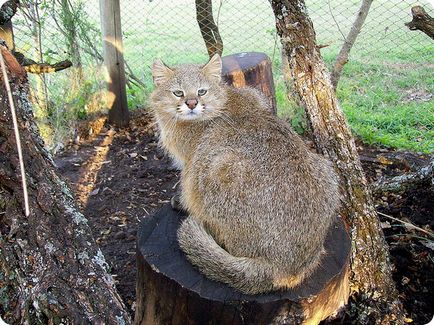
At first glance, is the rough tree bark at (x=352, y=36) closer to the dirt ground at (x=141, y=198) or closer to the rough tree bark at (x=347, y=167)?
the dirt ground at (x=141, y=198)

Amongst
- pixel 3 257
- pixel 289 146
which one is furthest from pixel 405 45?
pixel 3 257

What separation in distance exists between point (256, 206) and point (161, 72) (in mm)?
1625

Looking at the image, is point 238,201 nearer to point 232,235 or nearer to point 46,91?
point 232,235

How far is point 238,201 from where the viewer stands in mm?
2879

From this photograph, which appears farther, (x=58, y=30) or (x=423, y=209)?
(x=58, y=30)

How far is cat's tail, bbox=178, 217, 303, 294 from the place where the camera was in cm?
272

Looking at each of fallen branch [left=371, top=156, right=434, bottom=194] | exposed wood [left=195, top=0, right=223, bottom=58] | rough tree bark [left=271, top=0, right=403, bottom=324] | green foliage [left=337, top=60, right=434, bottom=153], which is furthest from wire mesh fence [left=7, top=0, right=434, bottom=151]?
rough tree bark [left=271, top=0, right=403, bottom=324]

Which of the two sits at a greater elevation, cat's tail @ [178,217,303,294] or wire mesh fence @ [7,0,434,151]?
wire mesh fence @ [7,0,434,151]

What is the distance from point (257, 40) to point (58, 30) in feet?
12.8

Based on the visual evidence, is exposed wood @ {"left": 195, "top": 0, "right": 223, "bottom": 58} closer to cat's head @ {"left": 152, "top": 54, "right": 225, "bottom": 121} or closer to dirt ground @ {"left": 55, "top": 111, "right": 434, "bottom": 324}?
dirt ground @ {"left": 55, "top": 111, "right": 434, "bottom": 324}

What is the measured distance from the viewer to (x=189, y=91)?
3.67m

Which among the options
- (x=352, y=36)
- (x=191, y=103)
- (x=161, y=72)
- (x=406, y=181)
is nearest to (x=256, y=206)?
(x=191, y=103)

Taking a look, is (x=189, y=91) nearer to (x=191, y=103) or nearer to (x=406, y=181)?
(x=191, y=103)

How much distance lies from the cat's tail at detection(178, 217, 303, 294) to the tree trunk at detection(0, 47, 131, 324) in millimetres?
539
